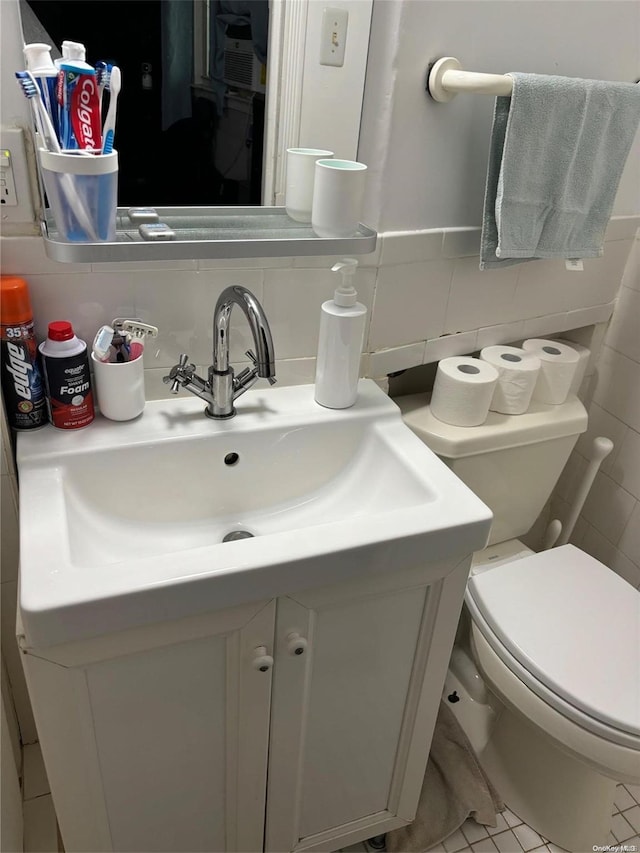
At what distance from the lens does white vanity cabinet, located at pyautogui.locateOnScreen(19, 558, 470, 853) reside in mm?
845

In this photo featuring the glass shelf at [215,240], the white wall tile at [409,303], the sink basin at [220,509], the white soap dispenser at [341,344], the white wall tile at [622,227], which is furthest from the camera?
the white wall tile at [622,227]

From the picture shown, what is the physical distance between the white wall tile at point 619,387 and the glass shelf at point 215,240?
Result: 0.83m

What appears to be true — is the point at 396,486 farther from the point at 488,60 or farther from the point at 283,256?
the point at 488,60

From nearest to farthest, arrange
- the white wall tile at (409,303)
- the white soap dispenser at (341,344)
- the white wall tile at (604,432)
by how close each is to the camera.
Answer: the white soap dispenser at (341,344), the white wall tile at (409,303), the white wall tile at (604,432)

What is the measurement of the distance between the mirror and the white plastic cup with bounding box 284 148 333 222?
0.21 ft

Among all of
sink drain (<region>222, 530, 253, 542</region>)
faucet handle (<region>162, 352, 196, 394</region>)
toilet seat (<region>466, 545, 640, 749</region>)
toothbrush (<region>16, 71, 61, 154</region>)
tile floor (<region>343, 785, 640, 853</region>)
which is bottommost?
tile floor (<region>343, 785, 640, 853</region>)

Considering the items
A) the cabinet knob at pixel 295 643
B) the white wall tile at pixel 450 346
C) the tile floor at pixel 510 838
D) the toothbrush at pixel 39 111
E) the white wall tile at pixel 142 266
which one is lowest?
the tile floor at pixel 510 838

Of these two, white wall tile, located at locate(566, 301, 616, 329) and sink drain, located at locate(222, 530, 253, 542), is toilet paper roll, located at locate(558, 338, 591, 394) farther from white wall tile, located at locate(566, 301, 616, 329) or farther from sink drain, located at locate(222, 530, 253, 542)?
sink drain, located at locate(222, 530, 253, 542)

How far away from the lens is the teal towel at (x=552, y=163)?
107 cm

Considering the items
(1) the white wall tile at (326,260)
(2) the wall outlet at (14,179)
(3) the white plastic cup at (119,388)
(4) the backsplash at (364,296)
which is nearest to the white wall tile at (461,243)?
(4) the backsplash at (364,296)

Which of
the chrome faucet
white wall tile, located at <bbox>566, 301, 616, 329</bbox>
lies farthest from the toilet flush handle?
the chrome faucet

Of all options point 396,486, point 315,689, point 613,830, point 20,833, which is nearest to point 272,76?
point 396,486

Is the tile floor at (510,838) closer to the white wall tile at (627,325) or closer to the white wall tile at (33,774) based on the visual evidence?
the white wall tile at (33,774)

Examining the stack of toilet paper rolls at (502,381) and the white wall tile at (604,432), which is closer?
the stack of toilet paper rolls at (502,381)
